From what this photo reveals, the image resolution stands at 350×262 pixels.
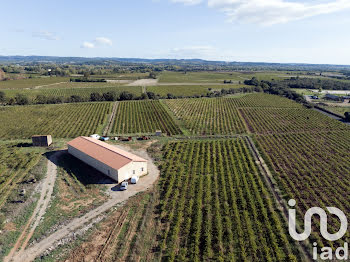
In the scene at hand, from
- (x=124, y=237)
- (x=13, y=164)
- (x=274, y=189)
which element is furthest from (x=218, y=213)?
(x=13, y=164)

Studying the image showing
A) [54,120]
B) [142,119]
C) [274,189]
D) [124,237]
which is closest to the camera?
[124,237]

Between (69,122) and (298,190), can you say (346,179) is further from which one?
(69,122)

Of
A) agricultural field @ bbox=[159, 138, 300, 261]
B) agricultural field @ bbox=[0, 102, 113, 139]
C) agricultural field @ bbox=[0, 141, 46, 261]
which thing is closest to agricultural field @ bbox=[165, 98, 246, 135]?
agricultural field @ bbox=[159, 138, 300, 261]

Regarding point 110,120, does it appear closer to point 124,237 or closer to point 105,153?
point 105,153

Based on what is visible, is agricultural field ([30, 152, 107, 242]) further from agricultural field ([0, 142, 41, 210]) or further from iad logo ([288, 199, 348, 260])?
iad logo ([288, 199, 348, 260])

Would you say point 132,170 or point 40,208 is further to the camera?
point 132,170

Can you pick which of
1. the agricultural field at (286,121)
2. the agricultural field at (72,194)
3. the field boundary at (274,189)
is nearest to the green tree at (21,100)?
the agricultural field at (72,194)

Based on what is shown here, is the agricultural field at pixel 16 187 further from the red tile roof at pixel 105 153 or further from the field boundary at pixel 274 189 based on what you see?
the field boundary at pixel 274 189
